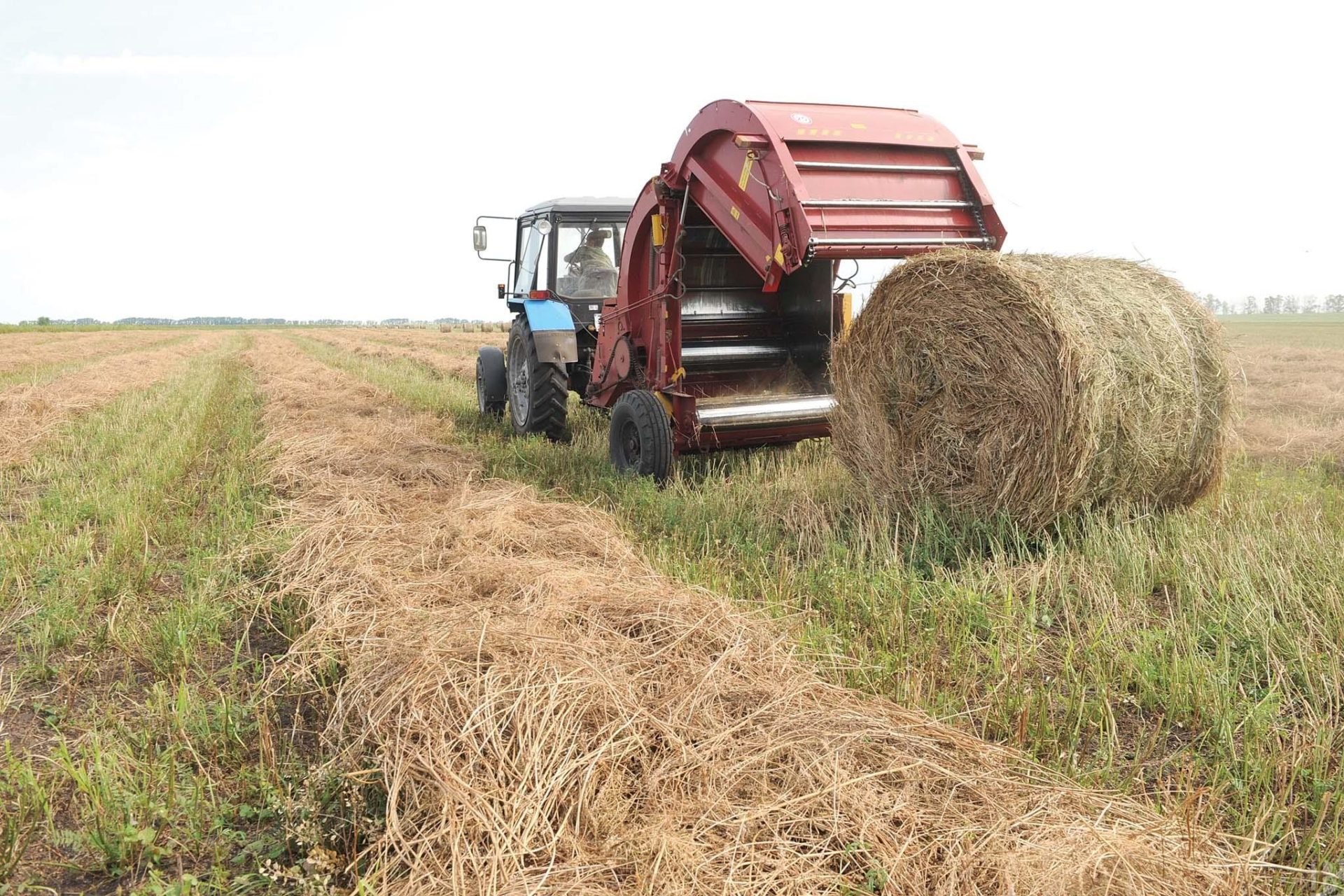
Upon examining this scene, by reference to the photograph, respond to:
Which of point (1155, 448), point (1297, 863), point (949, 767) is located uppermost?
point (1155, 448)

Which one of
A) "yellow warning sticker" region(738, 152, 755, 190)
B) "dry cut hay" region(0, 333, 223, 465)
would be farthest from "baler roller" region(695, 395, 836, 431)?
"dry cut hay" region(0, 333, 223, 465)

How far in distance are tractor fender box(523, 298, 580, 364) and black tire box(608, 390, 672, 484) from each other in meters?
1.38

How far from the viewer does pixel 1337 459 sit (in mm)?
6762

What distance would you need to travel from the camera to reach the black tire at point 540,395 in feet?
25.4

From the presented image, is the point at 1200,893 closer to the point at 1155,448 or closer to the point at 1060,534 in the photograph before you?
the point at 1060,534

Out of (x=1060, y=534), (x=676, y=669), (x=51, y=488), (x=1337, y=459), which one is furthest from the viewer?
(x=1337, y=459)

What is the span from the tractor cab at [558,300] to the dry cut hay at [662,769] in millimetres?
4255

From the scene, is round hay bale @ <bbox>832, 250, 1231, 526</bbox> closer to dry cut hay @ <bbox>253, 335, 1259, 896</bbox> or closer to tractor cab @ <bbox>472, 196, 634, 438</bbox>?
dry cut hay @ <bbox>253, 335, 1259, 896</bbox>

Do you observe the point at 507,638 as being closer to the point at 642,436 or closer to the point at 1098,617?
the point at 1098,617

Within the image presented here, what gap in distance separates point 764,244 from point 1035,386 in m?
1.80

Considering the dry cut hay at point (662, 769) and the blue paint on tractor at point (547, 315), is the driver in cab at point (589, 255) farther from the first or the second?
the dry cut hay at point (662, 769)

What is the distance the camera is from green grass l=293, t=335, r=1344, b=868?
2539 millimetres

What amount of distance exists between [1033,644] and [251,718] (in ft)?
9.00

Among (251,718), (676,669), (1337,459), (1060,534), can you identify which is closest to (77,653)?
(251,718)
